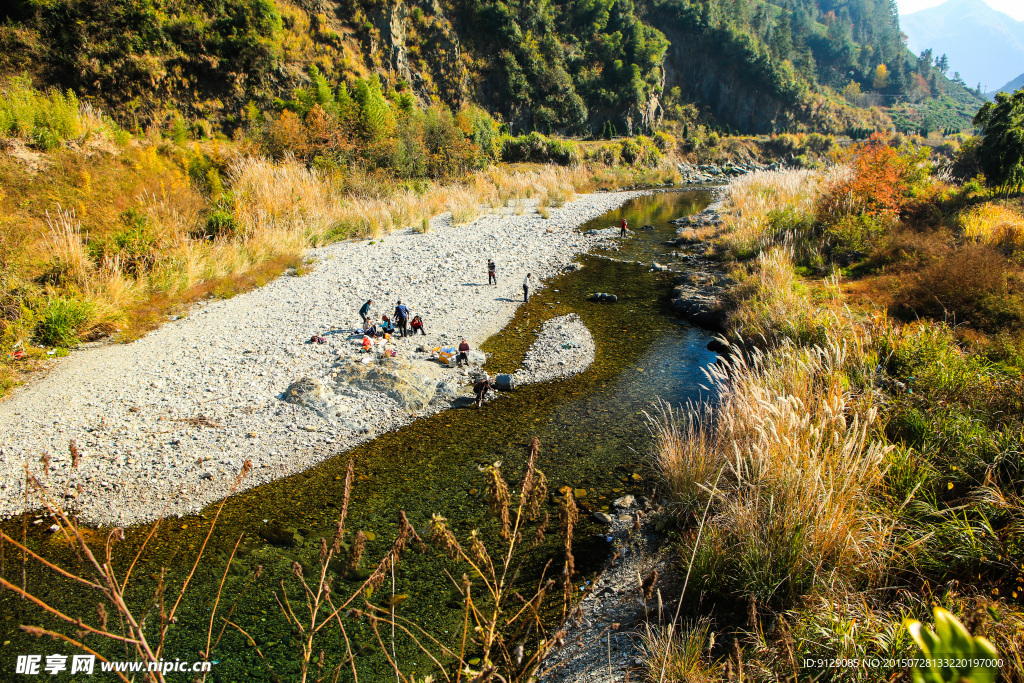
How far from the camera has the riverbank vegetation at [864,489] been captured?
149 inches

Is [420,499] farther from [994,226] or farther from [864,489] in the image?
[994,226]

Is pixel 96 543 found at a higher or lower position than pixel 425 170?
lower

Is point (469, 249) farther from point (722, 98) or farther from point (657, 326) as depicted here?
point (722, 98)

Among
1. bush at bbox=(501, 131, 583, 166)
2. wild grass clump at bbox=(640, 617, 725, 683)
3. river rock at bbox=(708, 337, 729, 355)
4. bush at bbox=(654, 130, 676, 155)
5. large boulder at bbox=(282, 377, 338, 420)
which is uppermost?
bush at bbox=(654, 130, 676, 155)

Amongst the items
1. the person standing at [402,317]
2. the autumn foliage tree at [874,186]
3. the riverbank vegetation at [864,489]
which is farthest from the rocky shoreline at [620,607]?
the autumn foliage tree at [874,186]

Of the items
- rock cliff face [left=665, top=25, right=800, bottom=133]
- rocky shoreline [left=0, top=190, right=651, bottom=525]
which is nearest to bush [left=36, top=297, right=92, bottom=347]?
rocky shoreline [left=0, top=190, right=651, bottom=525]

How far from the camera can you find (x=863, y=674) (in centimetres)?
334

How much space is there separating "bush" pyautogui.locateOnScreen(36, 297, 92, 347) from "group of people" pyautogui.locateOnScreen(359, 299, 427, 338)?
5758 mm

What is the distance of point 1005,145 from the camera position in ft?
53.1

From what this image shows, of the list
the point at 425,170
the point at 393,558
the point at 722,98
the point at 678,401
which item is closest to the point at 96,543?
the point at 393,558

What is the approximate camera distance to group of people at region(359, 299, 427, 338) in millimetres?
11391

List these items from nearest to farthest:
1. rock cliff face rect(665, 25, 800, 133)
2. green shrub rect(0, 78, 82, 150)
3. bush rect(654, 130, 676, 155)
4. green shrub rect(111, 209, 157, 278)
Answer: green shrub rect(111, 209, 157, 278)
green shrub rect(0, 78, 82, 150)
bush rect(654, 130, 676, 155)
rock cliff face rect(665, 25, 800, 133)

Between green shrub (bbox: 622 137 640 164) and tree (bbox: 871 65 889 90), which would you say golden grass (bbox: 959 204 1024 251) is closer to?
green shrub (bbox: 622 137 640 164)

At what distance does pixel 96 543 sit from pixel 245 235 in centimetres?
1267
